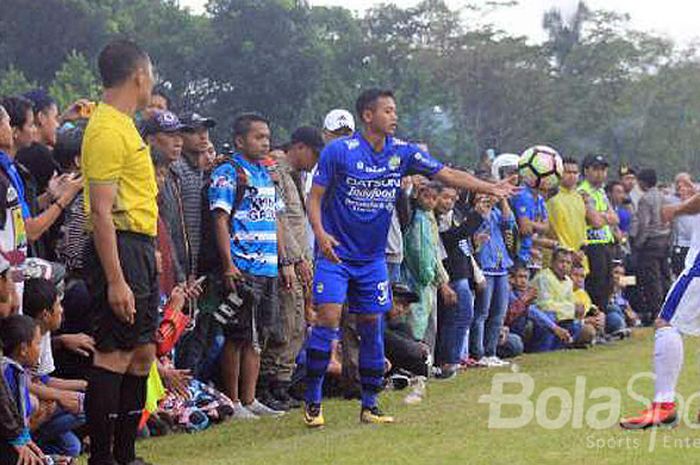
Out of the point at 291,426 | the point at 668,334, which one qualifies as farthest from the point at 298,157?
the point at 668,334

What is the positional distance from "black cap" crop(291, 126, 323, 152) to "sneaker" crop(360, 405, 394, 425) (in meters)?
2.57

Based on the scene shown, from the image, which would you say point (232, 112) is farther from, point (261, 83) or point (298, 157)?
point (298, 157)

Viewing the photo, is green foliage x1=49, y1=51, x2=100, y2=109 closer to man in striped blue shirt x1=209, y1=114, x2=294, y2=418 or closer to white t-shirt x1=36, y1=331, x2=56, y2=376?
man in striped blue shirt x1=209, y1=114, x2=294, y2=418

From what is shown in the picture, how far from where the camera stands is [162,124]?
838 centimetres

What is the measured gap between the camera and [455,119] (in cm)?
6888

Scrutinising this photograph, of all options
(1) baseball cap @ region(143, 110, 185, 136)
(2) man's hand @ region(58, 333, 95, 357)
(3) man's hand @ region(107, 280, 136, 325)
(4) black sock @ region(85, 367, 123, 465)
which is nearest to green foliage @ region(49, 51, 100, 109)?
(1) baseball cap @ region(143, 110, 185, 136)

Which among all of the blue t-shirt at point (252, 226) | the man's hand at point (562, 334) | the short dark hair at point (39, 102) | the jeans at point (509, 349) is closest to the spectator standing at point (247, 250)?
the blue t-shirt at point (252, 226)

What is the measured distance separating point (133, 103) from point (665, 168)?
6163 cm

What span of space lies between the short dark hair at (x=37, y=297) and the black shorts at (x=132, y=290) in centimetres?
69

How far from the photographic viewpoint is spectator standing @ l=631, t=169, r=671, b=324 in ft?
60.6

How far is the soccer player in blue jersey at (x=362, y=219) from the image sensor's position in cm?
864

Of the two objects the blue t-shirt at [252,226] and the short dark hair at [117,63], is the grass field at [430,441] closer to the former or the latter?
the blue t-shirt at [252,226]

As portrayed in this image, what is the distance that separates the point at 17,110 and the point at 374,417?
3073 millimetres

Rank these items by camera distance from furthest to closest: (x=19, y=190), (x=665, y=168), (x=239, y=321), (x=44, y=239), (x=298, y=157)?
(x=665, y=168), (x=298, y=157), (x=239, y=321), (x=44, y=239), (x=19, y=190)
